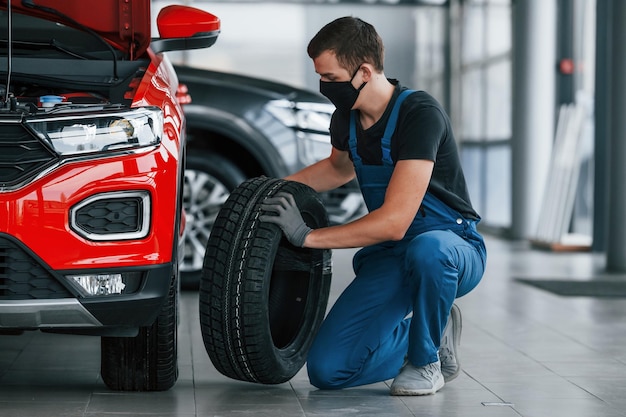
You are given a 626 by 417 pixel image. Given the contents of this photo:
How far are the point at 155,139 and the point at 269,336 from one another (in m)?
0.77

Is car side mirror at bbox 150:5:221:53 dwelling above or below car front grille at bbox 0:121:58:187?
above

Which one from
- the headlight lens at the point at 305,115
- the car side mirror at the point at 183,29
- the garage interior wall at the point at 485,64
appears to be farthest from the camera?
the garage interior wall at the point at 485,64

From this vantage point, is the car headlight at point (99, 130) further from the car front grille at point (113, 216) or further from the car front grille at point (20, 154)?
the car front grille at point (113, 216)

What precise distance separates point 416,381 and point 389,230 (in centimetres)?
53

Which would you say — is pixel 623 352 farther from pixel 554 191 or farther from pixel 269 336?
pixel 554 191

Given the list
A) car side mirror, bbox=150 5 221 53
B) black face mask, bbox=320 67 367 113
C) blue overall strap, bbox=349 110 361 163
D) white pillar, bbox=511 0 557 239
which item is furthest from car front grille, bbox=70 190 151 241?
white pillar, bbox=511 0 557 239

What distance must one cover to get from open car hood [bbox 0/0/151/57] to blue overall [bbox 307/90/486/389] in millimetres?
808

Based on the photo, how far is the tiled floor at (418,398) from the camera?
3.54 m

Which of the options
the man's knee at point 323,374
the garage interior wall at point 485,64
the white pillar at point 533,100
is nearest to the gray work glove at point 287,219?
the man's knee at point 323,374

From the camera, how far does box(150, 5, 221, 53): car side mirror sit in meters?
4.12

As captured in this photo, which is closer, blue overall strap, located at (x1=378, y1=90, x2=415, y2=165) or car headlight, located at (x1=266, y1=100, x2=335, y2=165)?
blue overall strap, located at (x1=378, y1=90, x2=415, y2=165)

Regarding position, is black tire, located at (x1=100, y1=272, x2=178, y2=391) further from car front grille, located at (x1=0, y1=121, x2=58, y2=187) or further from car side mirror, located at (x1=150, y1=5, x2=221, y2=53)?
car side mirror, located at (x1=150, y1=5, x2=221, y2=53)

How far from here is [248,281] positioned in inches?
141

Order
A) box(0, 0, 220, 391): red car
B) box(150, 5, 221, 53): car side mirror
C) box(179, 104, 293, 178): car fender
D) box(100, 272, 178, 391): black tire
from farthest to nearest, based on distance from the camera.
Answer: box(179, 104, 293, 178): car fender < box(150, 5, 221, 53): car side mirror < box(100, 272, 178, 391): black tire < box(0, 0, 220, 391): red car
